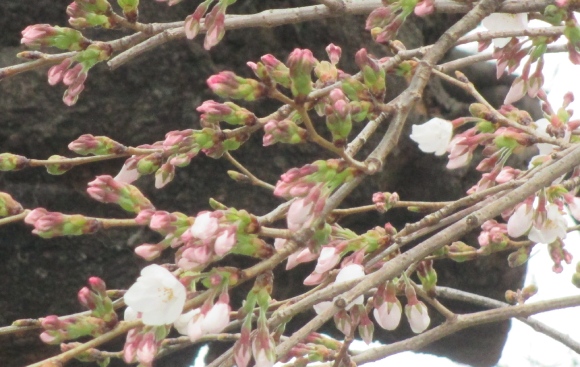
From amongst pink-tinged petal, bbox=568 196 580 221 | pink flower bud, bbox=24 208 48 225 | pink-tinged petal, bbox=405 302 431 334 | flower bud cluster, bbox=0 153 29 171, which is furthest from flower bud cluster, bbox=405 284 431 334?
flower bud cluster, bbox=0 153 29 171

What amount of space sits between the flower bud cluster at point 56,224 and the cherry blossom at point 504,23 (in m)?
0.70

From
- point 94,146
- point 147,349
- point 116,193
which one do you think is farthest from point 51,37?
point 147,349

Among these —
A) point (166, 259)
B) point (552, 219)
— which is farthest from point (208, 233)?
point (166, 259)

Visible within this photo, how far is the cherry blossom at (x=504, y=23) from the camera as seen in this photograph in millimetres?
1024

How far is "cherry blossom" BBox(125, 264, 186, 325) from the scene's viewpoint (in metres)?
0.68

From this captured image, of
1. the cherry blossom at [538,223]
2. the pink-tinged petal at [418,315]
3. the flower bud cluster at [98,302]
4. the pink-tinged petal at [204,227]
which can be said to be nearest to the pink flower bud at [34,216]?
the flower bud cluster at [98,302]

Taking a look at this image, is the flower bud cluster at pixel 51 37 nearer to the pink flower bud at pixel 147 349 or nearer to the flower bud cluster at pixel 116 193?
the flower bud cluster at pixel 116 193

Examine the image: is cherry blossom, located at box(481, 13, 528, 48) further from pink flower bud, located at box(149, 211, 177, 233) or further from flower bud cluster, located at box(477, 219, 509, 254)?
pink flower bud, located at box(149, 211, 177, 233)

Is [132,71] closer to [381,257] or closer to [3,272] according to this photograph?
→ [3,272]

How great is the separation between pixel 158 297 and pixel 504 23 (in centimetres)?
73

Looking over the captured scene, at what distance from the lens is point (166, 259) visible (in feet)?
6.24

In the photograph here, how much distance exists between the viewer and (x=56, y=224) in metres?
0.78

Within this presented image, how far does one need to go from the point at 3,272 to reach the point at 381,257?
1.31 metres

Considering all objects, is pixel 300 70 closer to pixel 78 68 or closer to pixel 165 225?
pixel 165 225
